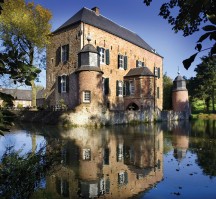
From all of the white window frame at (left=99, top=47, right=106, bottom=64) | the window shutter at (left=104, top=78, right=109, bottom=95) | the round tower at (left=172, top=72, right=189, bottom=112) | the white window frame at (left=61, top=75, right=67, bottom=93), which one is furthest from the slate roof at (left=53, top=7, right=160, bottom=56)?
the round tower at (left=172, top=72, right=189, bottom=112)

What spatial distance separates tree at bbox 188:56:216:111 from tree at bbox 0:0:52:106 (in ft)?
110

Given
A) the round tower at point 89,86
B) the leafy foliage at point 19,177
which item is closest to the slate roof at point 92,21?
the round tower at point 89,86

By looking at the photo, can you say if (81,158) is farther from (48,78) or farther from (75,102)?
(48,78)

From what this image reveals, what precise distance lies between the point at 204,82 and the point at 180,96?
48.3 ft

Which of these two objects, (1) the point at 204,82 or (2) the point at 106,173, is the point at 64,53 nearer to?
(2) the point at 106,173

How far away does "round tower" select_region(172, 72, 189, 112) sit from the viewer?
1493 inches

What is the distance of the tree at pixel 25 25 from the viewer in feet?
83.1

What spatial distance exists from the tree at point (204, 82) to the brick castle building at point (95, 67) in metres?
22.5

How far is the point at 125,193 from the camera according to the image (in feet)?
15.5

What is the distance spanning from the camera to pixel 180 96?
38.2 meters

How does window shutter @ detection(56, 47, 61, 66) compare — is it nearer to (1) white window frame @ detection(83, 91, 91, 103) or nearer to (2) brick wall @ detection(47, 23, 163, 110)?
(2) brick wall @ detection(47, 23, 163, 110)

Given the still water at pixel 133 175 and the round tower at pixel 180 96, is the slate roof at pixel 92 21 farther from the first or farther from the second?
the still water at pixel 133 175

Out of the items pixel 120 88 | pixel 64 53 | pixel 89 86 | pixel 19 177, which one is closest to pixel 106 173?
pixel 19 177

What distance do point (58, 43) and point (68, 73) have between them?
4.19 metres
